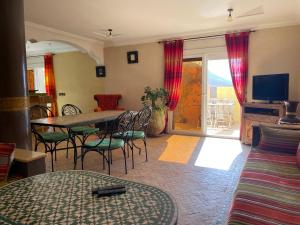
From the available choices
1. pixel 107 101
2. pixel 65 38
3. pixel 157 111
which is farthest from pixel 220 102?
pixel 65 38

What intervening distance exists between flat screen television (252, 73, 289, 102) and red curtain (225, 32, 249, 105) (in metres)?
0.30

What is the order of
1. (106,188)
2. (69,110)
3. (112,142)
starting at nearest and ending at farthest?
(106,188) → (112,142) → (69,110)

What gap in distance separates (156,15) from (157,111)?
82.2 inches

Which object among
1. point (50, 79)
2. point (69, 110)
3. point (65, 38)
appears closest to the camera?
point (69, 110)

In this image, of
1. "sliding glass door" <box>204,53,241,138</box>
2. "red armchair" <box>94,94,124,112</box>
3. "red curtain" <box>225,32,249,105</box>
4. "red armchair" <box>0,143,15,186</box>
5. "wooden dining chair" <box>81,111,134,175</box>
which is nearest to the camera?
"red armchair" <box>0,143,15,186</box>

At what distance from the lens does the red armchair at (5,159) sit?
5.48 ft

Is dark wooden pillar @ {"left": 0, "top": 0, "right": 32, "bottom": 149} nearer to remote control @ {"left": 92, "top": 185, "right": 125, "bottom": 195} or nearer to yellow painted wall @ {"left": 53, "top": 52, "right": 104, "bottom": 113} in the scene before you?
remote control @ {"left": 92, "top": 185, "right": 125, "bottom": 195}

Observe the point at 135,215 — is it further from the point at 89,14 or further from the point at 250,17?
the point at 250,17

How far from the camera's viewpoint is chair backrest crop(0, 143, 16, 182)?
5.48ft

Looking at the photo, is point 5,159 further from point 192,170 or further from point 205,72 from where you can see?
point 205,72

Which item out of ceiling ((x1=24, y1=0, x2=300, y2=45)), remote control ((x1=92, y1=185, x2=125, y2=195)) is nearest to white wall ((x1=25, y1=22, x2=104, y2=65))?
ceiling ((x1=24, y1=0, x2=300, y2=45))

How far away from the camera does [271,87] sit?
4.30 metres

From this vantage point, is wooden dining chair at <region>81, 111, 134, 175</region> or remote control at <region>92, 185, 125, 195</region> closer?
remote control at <region>92, 185, 125, 195</region>

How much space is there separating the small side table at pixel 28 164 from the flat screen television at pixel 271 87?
3982 mm
